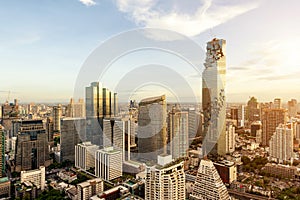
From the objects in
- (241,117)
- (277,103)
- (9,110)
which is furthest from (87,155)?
(241,117)

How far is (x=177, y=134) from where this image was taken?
4.49 meters

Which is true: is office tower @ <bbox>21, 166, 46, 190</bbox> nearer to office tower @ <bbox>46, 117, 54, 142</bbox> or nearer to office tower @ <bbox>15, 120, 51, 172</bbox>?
office tower @ <bbox>15, 120, 51, 172</bbox>

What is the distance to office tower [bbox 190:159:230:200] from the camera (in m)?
3.04

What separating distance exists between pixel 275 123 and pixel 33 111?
8.21 meters

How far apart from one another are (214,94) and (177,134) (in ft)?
3.82

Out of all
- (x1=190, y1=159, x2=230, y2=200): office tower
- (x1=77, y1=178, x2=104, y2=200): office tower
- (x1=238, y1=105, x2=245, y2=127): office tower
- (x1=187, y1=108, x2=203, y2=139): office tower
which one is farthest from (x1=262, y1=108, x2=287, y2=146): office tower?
(x1=77, y1=178, x2=104, y2=200): office tower

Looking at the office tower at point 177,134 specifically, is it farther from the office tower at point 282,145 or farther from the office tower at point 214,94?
the office tower at point 282,145

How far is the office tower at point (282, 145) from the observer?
520 cm

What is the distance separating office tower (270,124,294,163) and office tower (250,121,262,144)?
1203 millimetres

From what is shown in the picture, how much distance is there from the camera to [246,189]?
366 centimetres

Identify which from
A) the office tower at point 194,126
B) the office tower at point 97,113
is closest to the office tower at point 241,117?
the office tower at point 194,126

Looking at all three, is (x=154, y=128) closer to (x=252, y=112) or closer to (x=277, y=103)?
(x=277, y=103)

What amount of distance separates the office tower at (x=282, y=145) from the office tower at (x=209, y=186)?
115 inches

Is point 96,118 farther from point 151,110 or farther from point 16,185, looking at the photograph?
point 16,185
